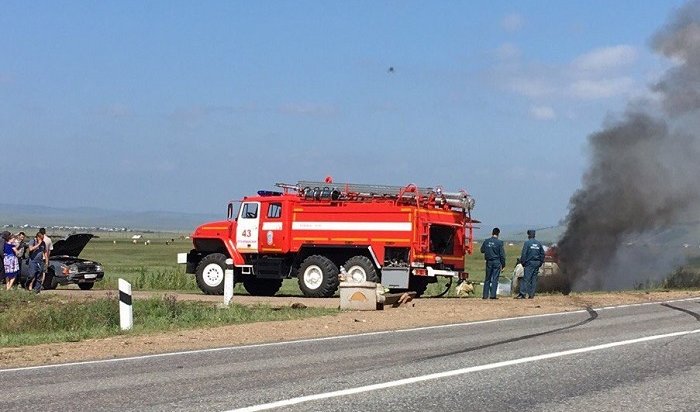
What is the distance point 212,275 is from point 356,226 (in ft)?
15.6

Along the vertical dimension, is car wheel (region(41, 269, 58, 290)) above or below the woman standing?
below

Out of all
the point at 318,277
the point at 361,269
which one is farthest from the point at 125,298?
the point at 318,277

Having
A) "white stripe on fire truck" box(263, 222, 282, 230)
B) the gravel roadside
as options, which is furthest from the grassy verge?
"white stripe on fire truck" box(263, 222, 282, 230)

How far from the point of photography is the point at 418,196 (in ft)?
86.3

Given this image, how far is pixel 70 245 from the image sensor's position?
33.9m

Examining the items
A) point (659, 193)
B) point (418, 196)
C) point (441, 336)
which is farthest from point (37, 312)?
point (659, 193)

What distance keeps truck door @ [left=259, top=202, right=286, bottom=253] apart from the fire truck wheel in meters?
2.23

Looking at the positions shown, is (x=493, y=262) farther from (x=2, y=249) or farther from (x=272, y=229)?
(x=2, y=249)

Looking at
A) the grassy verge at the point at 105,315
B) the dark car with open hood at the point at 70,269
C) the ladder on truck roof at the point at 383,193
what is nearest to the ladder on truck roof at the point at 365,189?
the ladder on truck roof at the point at 383,193

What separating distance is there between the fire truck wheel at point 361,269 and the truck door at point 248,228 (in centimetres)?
308

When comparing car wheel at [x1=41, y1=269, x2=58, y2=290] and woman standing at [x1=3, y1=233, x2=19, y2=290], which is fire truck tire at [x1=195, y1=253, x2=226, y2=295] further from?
car wheel at [x1=41, y1=269, x2=58, y2=290]

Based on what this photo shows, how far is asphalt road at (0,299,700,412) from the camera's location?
8516 millimetres

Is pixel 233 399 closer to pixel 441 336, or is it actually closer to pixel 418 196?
pixel 441 336

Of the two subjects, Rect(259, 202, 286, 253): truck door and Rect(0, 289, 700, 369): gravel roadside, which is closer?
Rect(0, 289, 700, 369): gravel roadside
